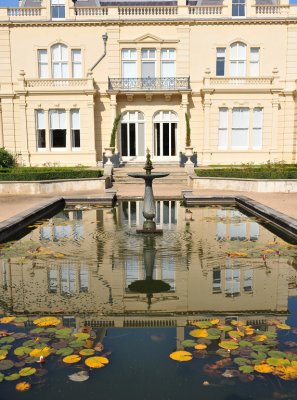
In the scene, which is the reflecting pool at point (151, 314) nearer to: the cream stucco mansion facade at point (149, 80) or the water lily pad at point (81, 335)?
the water lily pad at point (81, 335)

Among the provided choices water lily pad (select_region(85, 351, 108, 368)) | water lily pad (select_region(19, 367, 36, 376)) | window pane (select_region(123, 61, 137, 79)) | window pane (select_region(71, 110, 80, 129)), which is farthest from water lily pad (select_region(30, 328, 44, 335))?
window pane (select_region(123, 61, 137, 79))

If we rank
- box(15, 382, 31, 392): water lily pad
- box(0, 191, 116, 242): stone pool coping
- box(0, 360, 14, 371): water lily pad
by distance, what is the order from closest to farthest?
box(15, 382, 31, 392): water lily pad
box(0, 360, 14, 371): water lily pad
box(0, 191, 116, 242): stone pool coping

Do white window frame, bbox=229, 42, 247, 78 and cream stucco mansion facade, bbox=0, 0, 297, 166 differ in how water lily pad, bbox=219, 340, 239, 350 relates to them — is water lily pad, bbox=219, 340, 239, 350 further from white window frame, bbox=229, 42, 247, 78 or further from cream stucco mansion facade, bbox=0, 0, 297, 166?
white window frame, bbox=229, 42, 247, 78

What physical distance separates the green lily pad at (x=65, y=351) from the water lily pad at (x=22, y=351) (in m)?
0.30

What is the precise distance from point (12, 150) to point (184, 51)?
1323cm

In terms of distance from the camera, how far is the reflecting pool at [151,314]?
11.3 ft

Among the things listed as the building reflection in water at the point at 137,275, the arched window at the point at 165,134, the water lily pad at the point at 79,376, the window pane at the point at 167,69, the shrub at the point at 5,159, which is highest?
the window pane at the point at 167,69

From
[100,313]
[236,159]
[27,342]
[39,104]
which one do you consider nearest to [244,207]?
[100,313]

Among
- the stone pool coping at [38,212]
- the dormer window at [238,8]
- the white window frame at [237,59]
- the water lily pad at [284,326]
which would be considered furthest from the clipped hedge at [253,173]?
the water lily pad at [284,326]

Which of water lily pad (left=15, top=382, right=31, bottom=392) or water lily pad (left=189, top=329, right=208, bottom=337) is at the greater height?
water lily pad (left=15, top=382, right=31, bottom=392)

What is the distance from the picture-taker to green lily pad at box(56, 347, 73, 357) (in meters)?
3.89

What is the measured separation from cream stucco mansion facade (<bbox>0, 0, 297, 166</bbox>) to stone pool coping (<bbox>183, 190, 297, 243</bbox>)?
38.1 ft

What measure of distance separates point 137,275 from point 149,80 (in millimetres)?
21712

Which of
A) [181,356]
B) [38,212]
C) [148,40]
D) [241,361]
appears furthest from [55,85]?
[241,361]
